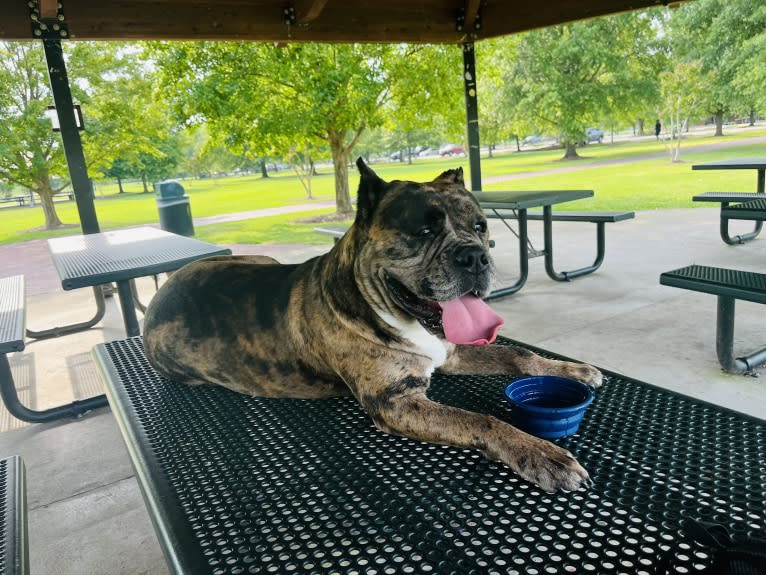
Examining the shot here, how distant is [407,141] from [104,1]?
4568 centimetres

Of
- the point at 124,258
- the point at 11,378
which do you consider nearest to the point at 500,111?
the point at 124,258

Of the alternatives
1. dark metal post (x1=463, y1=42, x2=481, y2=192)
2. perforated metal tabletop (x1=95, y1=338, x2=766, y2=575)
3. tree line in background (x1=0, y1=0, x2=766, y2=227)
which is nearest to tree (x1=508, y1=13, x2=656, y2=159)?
tree line in background (x1=0, y1=0, x2=766, y2=227)

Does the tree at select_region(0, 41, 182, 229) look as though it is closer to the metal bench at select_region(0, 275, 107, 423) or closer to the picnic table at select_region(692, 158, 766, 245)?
the metal bench at select_region(0, 275, 107, 423)

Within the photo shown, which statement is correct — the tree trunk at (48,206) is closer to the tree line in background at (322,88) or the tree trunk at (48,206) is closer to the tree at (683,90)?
the tree line in background at (322,88)

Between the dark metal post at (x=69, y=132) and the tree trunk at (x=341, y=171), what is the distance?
30.2ft

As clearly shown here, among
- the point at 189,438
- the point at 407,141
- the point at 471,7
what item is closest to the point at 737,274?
the point at 189,438

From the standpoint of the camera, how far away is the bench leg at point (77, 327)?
593cm

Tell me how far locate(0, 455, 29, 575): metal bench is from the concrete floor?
0.82 m

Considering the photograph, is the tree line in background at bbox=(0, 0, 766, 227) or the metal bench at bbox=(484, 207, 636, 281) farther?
the tree line in background at bbox=(0, 0, 766, 227)

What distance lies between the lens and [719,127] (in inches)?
1492

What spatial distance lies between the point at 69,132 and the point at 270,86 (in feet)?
23.4

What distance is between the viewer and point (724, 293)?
355cm

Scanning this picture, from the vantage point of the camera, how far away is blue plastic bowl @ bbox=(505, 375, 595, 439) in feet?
5.54

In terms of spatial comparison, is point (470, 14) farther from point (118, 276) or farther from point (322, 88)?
point (118, 276)
